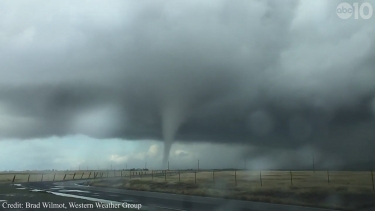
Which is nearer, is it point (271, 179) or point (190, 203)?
point (190, 203)

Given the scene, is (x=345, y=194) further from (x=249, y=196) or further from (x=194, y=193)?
(x=194, y=193)

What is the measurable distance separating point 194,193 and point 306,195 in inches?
515

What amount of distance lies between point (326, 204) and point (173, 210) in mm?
13601

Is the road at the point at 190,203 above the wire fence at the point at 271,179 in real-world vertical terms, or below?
below

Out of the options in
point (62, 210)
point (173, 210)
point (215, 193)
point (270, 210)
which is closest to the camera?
point (62, 210)

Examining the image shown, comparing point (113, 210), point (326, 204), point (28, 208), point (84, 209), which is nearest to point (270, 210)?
point (326, 204)

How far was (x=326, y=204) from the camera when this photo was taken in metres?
29.9

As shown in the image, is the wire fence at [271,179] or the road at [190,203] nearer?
the road at [190,203]

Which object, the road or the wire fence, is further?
the wire fence

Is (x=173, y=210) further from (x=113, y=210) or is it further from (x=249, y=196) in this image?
(x=249, y=196)

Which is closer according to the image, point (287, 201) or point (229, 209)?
point (229, 209)

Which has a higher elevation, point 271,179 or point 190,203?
point 271,179

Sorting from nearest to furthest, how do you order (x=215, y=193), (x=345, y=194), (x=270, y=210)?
(x=270, y=210), (x=345, y=194), (x=215, y=193)

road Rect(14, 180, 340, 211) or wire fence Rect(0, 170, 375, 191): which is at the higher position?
wire fence Rect(0, 170, 375, 191)
